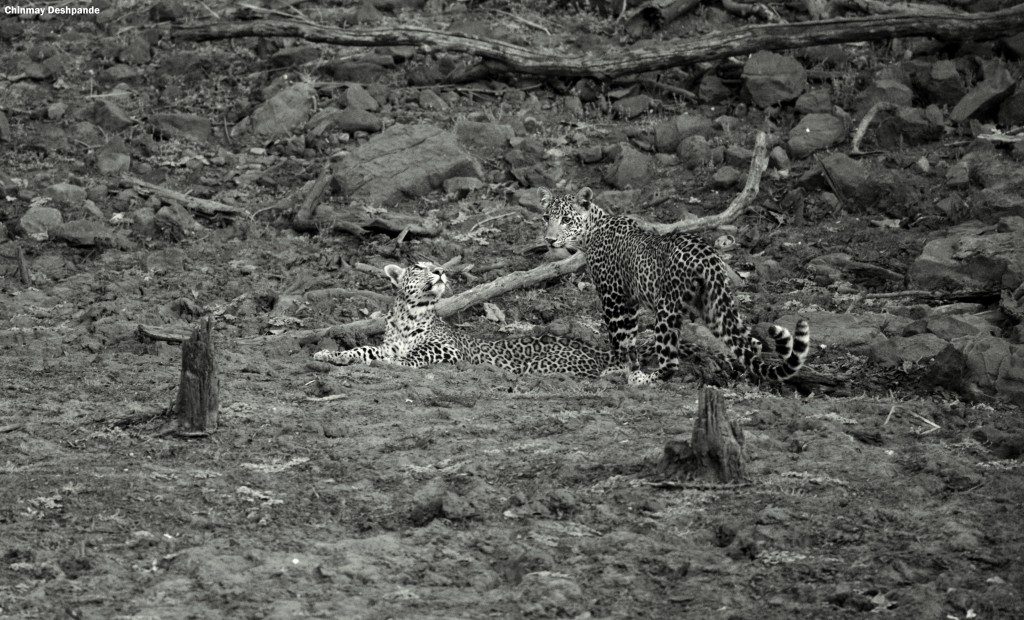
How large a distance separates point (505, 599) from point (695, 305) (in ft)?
20.3

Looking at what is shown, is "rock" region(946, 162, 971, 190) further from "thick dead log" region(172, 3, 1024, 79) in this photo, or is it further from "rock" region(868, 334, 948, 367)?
"rock" region(868, 334, 948, 367)

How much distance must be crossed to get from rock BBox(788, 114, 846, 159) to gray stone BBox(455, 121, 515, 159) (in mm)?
4267

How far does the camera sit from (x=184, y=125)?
798 inches

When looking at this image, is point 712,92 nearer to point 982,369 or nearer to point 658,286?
point 658,286

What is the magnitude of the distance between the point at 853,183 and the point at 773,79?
307 centimetres

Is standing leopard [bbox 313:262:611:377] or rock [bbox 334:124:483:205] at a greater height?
rock [bbox 334:124:483:205]

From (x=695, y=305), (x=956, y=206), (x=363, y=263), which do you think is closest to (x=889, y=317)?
(x=695, y=305)

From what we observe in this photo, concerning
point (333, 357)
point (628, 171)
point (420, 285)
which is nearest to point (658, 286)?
point (420, 285)

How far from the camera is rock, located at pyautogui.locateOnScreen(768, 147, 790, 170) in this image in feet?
61.3

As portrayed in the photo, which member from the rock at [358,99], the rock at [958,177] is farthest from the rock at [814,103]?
the rock at [358,99]

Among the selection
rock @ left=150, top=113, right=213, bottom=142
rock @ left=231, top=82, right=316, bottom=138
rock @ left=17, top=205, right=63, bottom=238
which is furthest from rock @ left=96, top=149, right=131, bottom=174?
rock @ left=231, top=82, right=316, bottom=138

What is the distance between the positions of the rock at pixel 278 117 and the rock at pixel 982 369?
11624 millimetres

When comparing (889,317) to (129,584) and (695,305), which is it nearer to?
(695,305)

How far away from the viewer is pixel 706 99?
68.4ft
